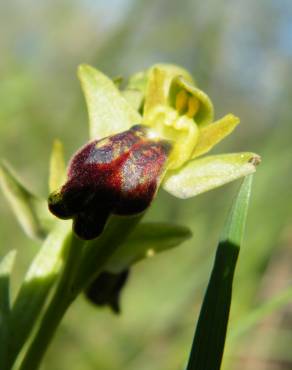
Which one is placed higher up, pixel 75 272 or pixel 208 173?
pixel 208 173

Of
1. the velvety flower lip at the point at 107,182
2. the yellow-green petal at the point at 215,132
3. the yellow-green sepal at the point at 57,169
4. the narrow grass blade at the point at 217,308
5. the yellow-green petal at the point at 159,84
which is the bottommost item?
the narrow grass blade at the point at 217,308

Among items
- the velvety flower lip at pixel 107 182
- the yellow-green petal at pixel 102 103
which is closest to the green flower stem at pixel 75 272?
the velvety flower lip at pixel 107 182

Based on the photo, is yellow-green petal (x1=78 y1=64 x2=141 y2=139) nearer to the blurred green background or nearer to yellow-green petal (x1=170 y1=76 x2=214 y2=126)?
yellow-green petal (x1=170 y1=76 x2=214 y2=126)

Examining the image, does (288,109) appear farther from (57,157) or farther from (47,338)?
(47,338)

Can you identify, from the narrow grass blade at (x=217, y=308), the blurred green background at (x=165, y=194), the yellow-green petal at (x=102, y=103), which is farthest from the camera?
the blurred green background at (x=165, y=194)

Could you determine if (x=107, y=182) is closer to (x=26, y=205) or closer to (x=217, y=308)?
(x=26, y=205)

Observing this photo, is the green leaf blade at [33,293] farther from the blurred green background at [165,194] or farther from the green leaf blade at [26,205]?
the blurred green background at [165,194]

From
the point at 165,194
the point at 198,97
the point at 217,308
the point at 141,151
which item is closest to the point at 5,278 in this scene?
the point at 141,151
